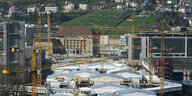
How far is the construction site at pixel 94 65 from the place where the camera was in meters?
18.7

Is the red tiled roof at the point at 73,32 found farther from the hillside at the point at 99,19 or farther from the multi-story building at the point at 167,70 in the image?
the multi-story building at the point at 167,70

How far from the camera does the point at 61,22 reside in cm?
4212

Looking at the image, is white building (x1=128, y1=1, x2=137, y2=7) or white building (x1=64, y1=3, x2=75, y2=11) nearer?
white building (x1=64, y1=3, x2=75, y2=11)

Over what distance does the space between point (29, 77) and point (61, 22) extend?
21.1 m

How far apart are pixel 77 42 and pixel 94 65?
8373 mm

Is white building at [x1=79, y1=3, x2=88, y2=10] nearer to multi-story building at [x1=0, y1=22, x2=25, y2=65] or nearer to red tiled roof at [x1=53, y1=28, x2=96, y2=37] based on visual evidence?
red tiled roof at [x1=53, y1=28, x2=96, y2=37]

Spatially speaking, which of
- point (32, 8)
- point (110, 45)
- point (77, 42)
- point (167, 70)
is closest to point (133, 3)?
point (32, 8)

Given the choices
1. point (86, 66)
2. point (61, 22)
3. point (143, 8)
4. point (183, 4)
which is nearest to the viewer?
point (86, 66)

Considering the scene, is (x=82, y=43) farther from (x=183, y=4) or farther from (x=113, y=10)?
(x=183, y=4)

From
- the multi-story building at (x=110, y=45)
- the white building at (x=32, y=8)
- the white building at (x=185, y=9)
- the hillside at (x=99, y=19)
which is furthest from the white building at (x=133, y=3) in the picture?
the multi-story building at (x=110, y=45)

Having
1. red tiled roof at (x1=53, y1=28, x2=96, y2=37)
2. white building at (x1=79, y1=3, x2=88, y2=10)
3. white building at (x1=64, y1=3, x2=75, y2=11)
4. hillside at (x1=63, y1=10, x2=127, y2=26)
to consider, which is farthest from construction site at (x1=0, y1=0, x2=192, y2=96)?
white building at (x1=79, y1=3, x2=88, y2=10)

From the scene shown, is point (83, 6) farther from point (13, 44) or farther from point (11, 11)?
point (13, 44)

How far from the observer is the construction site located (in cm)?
1866

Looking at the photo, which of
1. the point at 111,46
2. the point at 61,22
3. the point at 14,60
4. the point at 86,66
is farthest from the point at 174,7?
the point at 14,60
